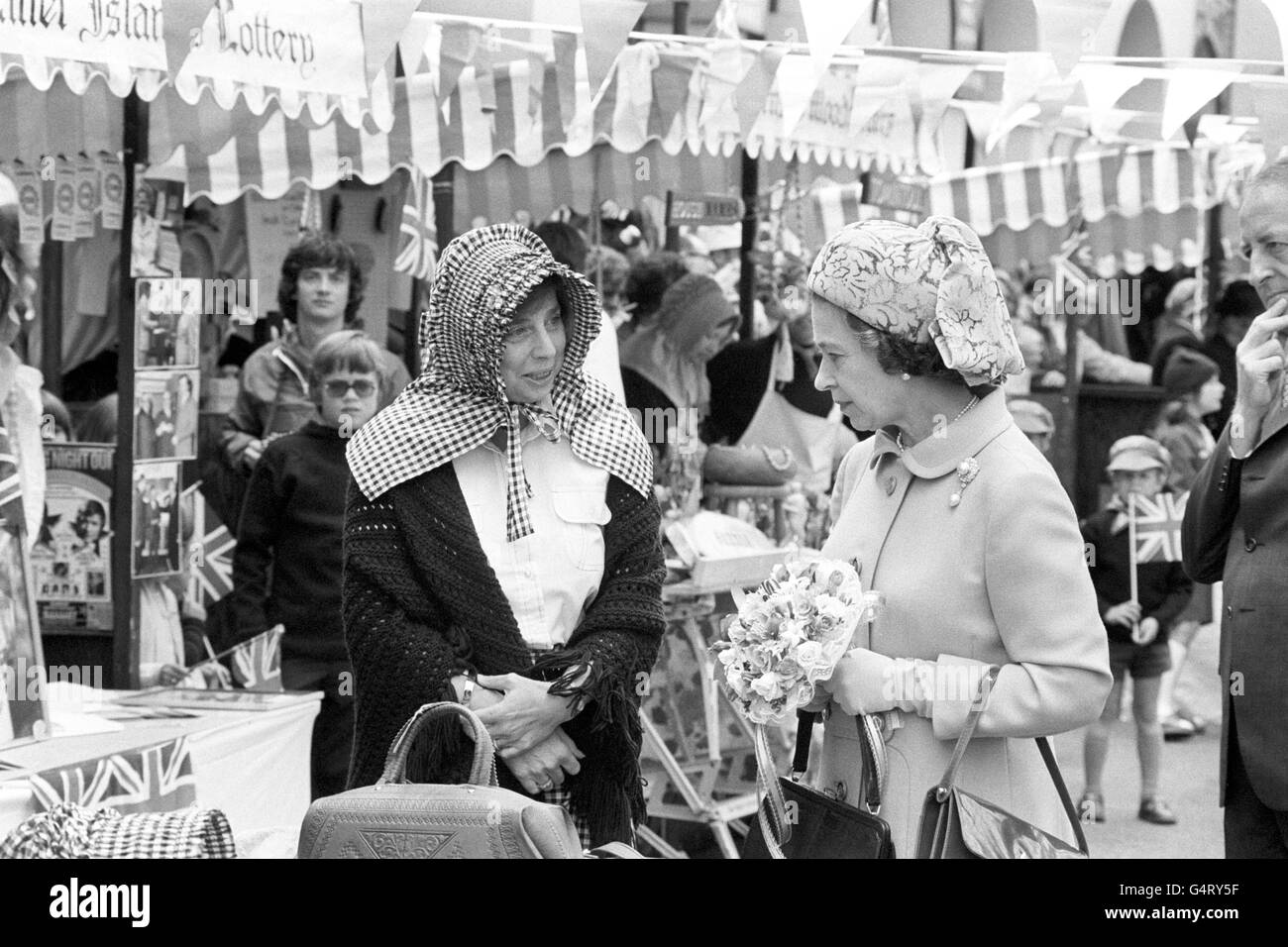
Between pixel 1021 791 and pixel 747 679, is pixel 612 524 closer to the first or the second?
pixel 747 679

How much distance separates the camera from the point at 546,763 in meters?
3.28

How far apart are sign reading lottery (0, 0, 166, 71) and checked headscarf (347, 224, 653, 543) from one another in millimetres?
1492

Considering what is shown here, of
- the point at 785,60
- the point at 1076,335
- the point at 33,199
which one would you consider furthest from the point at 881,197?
the point at 33,199

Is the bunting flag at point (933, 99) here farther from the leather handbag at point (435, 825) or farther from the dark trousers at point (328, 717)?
the leather handbag at point (435, 825)

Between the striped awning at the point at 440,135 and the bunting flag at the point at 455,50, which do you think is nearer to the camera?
the bunting flag at the point at 455,50

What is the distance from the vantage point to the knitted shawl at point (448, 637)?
326cm

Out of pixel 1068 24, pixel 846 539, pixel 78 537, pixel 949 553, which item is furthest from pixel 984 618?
pixel 78 537

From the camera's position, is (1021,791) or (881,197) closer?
(1021,791)

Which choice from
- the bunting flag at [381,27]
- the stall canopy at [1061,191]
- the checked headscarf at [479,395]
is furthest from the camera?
the stall canopy at [1061,191]

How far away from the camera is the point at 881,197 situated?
8.77 m

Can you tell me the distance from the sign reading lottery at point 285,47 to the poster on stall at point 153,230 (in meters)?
0.89

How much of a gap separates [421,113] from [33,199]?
1397 millimetres

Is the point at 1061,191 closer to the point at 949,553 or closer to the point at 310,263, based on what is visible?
the point at 310,263

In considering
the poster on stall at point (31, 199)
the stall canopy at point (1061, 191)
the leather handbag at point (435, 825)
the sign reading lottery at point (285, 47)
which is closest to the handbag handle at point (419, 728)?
the leather handbag at point (435, 825)
